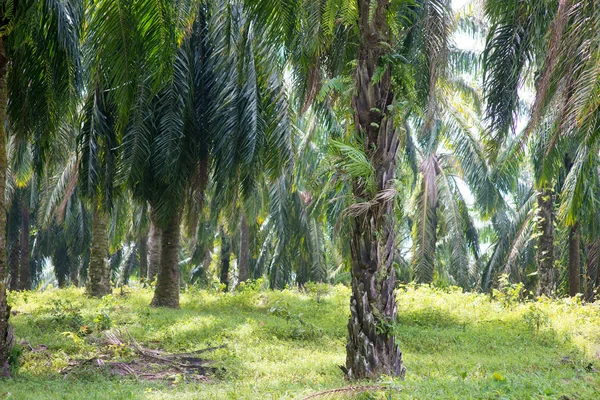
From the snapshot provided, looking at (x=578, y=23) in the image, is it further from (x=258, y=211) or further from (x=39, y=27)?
(x=258, y=211)

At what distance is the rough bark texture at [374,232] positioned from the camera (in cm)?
649

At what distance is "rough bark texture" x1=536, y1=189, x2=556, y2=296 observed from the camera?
15.2 meters

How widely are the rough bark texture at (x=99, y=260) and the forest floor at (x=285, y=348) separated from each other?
1.47 feet

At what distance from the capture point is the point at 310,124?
54.5 feet

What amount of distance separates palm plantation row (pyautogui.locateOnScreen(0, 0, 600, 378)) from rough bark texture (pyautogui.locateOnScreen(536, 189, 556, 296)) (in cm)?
4

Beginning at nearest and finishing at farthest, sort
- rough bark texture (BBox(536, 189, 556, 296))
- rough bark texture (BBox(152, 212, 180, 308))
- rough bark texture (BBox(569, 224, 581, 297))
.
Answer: rough bark texture (BBox(152, 212, 180, 308)) → rough bark texture (BBox(536, 189, 556, 296)) → rough bark texture (BBox(569, 224, 581, 297))

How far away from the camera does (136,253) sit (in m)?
31.0

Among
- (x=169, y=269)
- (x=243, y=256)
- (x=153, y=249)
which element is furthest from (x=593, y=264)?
(x=153, y=249)

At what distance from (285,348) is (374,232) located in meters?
3.48

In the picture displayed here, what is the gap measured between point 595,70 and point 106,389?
5355 millimetres

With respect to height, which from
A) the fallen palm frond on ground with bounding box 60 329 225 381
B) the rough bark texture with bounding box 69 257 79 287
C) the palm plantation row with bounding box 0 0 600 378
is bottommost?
the fallen palm frond on ground with bounding box 60 329 225 381

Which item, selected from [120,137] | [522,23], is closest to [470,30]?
Answer: [522,23]

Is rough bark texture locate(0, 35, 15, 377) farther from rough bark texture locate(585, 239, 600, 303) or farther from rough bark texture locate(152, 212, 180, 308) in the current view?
rough bark texture locate(585, 239, 600, 303)

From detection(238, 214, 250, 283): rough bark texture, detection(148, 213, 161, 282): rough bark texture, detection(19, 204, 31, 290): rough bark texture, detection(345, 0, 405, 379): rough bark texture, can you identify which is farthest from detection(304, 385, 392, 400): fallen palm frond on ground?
detection(19, 204, 31, 290): rough bark texture
